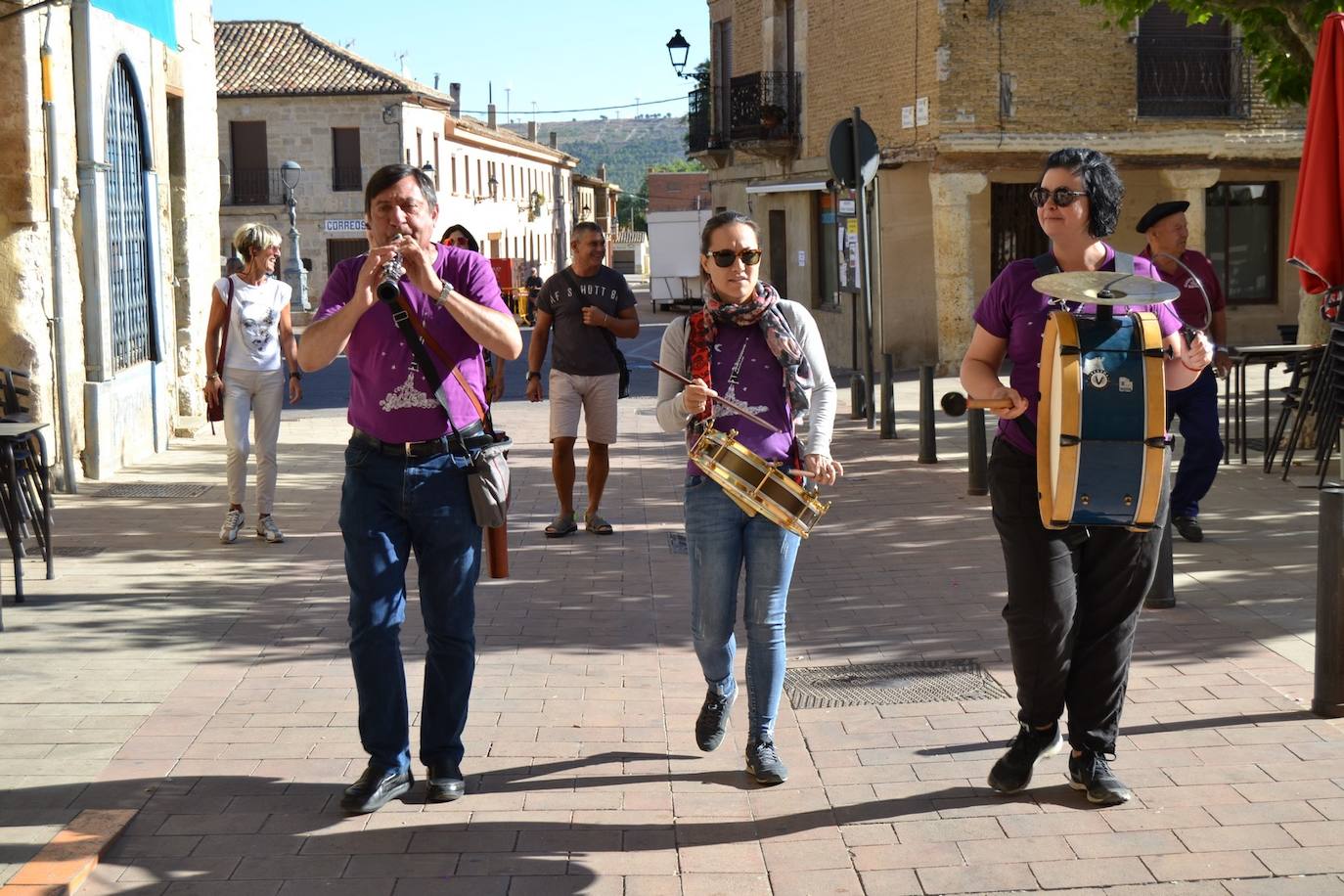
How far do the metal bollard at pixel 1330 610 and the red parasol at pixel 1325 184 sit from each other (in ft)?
9.98

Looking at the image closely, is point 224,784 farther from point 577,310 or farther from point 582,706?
point 577,310

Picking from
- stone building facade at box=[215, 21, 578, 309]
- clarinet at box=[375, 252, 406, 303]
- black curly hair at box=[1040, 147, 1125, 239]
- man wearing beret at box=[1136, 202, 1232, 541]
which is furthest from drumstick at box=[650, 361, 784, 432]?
stone building facade at box=[215, 21, 578, 309]

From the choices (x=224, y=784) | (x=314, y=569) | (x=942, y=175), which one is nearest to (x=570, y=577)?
(x=314, y=569)

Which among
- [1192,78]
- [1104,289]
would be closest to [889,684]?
[1104,289]

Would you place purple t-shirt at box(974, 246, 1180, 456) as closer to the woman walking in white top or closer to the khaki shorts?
the khaki shorts

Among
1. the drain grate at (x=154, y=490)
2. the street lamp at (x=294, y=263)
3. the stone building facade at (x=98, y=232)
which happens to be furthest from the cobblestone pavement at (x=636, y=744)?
the street lamp at (x=294, y=263)

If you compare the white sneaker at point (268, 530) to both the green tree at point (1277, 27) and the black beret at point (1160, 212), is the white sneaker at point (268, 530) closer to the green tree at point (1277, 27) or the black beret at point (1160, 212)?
the black beret at point (1160, 212)

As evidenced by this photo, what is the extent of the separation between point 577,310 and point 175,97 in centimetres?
819

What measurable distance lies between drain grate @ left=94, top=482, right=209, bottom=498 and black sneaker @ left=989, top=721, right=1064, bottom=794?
8011mm

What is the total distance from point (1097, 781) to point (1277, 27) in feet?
30.0

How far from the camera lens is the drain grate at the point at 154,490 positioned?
11539 millimetres

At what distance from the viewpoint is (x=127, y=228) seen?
13914mm

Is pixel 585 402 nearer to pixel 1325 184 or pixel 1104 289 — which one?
pixel 1325 184

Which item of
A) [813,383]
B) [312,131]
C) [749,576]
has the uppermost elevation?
[312,131]
